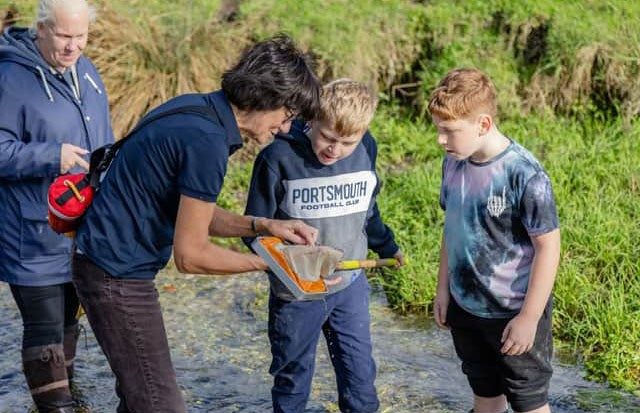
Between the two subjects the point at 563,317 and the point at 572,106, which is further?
the point at 572,106

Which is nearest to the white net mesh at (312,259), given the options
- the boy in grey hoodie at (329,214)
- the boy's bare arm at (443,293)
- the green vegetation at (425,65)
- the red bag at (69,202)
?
the boy in grey hoodie at (329,214)

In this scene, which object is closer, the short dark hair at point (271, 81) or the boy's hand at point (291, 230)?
the short dark hair at point (271, 81)

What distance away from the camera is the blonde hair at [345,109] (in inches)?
144

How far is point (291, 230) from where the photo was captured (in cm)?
358

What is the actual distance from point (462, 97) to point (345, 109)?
420 millimetres

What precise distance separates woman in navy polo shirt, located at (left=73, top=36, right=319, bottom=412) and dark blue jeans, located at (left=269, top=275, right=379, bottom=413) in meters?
0.56

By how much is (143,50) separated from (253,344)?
2.87 metres

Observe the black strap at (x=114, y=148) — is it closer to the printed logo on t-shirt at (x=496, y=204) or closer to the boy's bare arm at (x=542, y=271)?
the printed logo on t-shirt at (x=496, y=204)

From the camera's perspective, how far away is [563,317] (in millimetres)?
5211

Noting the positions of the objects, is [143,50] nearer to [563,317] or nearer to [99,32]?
[99,32]

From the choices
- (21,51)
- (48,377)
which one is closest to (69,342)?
(48,377)

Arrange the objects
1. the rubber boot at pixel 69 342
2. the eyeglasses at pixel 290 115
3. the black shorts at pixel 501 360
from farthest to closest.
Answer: the rubber boot at pixel 69 342 < the black shorts at pixel 501 360 < the eyeglasses at pixel 290 115

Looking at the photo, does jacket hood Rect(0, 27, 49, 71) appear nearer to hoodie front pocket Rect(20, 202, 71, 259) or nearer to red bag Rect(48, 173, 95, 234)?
hoodie front pocket Rect(20, 202, 71, 259)

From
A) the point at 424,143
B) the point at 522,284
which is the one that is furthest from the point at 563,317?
the point at 424,143
